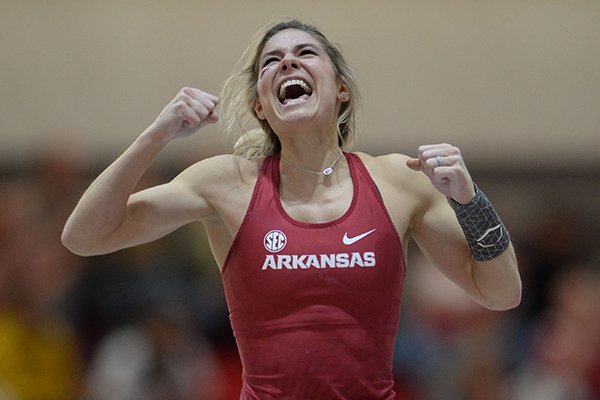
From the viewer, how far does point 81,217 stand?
3715mm

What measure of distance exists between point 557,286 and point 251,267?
13.7ft

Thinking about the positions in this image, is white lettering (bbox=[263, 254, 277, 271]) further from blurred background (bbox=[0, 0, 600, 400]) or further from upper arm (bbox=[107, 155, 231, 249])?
blurred background (bbox=[0, 0, 600, 400])

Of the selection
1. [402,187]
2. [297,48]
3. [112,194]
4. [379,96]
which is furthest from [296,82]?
[379,96]

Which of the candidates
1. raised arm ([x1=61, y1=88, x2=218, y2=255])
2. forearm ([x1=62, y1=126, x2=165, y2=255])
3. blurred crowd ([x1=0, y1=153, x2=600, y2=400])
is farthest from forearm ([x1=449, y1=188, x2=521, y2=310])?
blurred crowd ([x1=0, y1=153, x2=600, y2=400])

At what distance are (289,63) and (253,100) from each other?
0.30 meters

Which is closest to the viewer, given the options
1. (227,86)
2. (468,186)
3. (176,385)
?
(468,186)

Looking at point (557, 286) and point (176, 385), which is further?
point (557, 286)

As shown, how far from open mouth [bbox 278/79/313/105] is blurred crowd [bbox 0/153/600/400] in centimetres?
301

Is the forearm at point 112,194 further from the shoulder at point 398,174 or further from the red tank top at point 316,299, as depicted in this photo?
the shoulder at point 398,174

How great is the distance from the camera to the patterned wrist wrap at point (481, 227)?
368 cm

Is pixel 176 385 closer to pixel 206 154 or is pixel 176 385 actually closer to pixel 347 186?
pixel 206 154

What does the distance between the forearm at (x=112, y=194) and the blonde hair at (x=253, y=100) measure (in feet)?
1.62

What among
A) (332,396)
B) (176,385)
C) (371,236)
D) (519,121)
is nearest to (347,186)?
(371,236)

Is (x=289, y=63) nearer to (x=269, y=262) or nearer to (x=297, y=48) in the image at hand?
(x=297, y=48)
